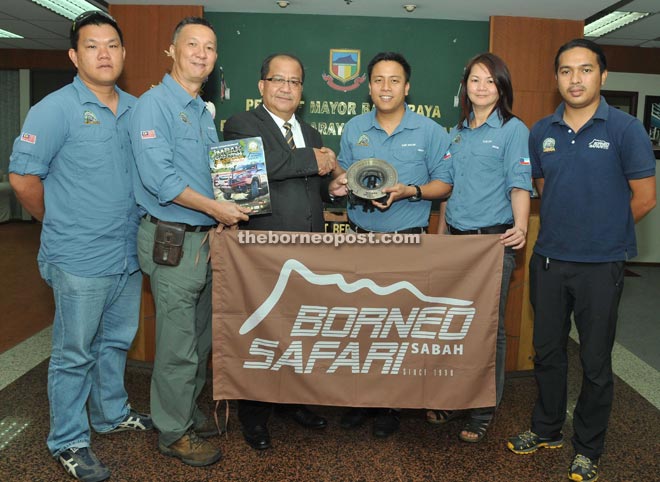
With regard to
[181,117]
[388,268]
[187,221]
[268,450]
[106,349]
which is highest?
[181,117]

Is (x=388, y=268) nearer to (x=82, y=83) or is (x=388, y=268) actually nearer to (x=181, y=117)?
(x=181, y=117)

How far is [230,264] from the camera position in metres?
2.43

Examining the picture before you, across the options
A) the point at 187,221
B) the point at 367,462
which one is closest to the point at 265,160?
the point at 187,221

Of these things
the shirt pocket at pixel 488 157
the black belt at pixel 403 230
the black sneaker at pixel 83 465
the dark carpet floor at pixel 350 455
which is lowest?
the dark carpet floor at pixel 350 455

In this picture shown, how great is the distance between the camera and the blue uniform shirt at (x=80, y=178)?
2.28 metres

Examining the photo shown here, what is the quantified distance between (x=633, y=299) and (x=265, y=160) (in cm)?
501

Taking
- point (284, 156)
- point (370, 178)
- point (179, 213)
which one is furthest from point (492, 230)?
point (179, 213)

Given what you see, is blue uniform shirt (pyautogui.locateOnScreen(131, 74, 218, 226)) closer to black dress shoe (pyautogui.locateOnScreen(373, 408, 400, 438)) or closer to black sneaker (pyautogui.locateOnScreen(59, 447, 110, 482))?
black sneaker (pyautogui.locateOnScreen(59, 447, 110, 482))

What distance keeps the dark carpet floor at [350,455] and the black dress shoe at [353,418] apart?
4cm

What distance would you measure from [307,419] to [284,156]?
4.32 ft

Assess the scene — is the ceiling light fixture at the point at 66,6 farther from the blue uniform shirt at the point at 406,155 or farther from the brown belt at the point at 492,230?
the brown belt at the point at 492,230

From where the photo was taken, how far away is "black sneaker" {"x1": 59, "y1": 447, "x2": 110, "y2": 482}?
92.2 inches

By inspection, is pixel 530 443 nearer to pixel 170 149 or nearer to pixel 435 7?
pixel 170 149

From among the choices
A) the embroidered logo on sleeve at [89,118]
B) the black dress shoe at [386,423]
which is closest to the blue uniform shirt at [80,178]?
the embroidered logo on sleeve at [89,118]
